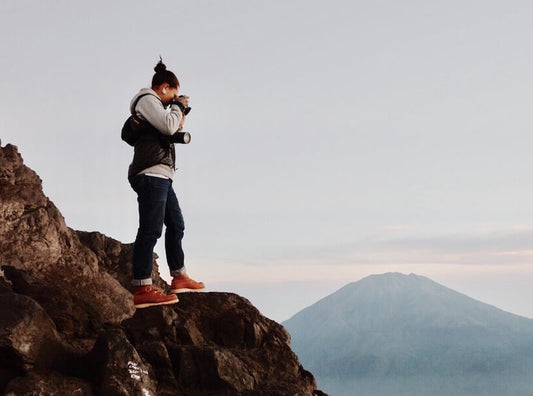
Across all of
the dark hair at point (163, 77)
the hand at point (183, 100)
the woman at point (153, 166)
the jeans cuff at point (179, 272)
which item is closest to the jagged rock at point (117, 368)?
the woman at point (153, 166)

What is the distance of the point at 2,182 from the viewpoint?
15922 millimetres

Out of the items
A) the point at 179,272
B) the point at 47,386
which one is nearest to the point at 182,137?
the point at 179,272

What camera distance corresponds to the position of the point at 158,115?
11422 millimetres

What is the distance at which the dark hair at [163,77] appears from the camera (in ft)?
40.0

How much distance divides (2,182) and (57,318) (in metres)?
6.05

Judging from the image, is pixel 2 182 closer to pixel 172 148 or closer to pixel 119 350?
pixel 172 148

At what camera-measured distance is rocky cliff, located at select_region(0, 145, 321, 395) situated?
927cm

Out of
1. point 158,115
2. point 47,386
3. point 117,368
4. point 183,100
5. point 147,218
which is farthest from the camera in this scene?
point 183,100

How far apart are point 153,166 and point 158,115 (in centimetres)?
98

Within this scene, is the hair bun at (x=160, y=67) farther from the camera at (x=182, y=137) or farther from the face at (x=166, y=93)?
the camera at (x=182, y=137)

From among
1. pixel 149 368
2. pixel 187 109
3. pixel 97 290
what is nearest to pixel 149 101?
pixel 187 109

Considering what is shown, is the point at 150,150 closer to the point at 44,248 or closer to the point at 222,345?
the point at 222,345

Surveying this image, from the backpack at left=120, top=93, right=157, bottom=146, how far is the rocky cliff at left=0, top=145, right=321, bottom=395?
324 centimetres

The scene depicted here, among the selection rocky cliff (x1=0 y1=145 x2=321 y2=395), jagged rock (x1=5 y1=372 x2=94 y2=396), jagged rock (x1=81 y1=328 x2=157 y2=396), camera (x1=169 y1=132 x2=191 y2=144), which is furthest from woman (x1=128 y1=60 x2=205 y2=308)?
jagged rock (x1=5 y1=372 x2=94 y2=396)
